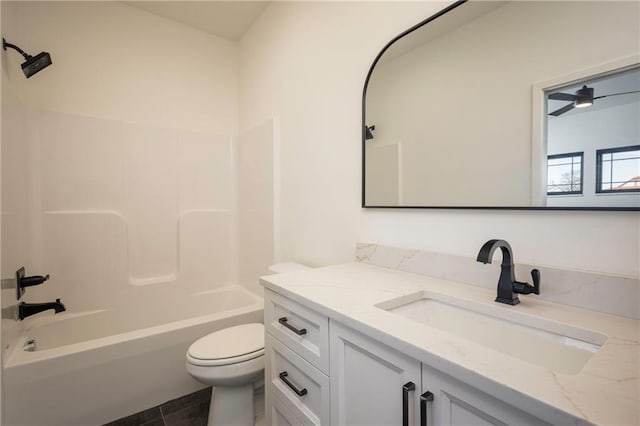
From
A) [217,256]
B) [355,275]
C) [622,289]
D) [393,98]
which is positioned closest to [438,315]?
[355,275]

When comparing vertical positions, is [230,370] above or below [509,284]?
below

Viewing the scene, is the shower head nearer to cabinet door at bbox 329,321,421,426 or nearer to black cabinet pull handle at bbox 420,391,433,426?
cabinet door at bbox 329,321,421,426

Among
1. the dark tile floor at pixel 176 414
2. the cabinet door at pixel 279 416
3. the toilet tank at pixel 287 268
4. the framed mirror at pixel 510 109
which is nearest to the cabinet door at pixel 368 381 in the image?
the cabinet door at pixel 279 416

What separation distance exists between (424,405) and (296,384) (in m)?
0.56

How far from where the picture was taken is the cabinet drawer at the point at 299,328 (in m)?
0.92

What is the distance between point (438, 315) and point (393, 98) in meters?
0.95

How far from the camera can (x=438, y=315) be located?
3.34ft

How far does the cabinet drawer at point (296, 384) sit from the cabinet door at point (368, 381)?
0.05m

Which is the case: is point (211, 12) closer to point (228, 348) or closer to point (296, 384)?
point (228, 348)

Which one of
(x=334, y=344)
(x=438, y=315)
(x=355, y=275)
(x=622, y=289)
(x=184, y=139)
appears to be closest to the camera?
(x=622, y=289)

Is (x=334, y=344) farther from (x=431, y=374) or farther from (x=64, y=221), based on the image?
(x=64, y=221)

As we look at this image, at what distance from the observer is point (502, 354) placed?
594 mm

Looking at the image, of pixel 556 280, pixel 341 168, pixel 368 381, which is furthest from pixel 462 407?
pixel 341 168

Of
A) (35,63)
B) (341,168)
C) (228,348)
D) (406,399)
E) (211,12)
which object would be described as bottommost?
(228,348)
